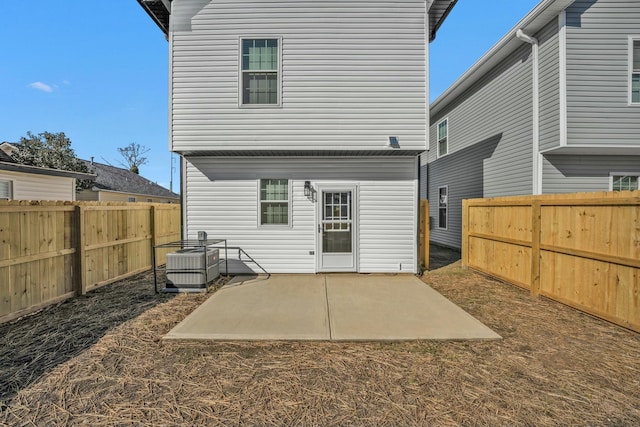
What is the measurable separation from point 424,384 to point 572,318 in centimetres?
329

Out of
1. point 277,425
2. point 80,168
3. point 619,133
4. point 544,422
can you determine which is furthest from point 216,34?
point 80,168

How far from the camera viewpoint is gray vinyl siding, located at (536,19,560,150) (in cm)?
685

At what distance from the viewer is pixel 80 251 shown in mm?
5395

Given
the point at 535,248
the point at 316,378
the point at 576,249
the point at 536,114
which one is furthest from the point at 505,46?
the point at 316,378

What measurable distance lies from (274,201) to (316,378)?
4.77m

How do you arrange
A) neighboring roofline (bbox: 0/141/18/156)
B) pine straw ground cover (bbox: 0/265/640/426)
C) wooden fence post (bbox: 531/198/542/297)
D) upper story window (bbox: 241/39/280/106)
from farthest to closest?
neighboring roofline (bbox: 0/141/18/156)
upper story window (bbox: 241/39/280/106)
wooden fence post (bbox: 531/198/542/297)
pine straw ground cover (bbox: 0/265/640/426)

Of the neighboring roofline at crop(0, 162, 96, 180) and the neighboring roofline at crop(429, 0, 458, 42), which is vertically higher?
the neighboring roofline at crop(429, 0, 458, 42)

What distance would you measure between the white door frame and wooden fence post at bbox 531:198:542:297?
3.51m

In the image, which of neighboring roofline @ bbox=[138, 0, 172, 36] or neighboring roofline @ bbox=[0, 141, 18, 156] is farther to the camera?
neighboring roofline @ bbox=[0, 141, 18, 156]

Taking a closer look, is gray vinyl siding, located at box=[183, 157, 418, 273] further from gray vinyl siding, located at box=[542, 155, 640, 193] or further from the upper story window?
gray vinyl siding, located at box=[542, 155, 640, 193]

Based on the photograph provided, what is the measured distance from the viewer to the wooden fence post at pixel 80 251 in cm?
538

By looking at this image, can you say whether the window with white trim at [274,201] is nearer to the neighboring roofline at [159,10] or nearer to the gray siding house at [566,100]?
the neighboring roofline at [159,10]

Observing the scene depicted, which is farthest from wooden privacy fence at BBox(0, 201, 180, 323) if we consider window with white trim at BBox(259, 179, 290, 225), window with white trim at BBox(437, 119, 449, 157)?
window with white trim at BBox(437, 119, 449, 157)

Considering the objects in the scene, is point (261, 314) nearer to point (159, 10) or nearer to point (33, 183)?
point (159, 10)
